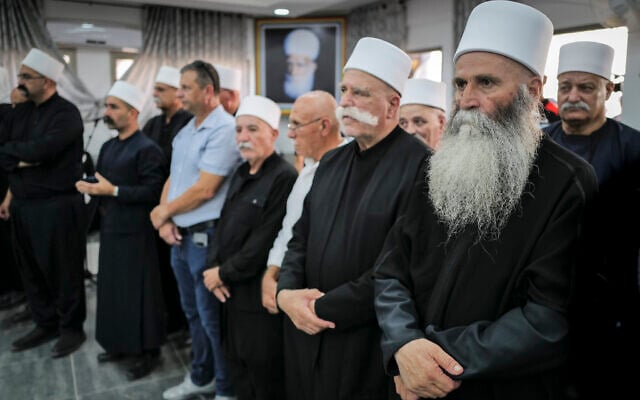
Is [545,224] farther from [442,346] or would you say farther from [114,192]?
[114,192]

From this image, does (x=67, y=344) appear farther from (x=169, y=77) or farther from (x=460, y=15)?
(x=460, y=15)

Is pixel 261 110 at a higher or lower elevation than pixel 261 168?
higher

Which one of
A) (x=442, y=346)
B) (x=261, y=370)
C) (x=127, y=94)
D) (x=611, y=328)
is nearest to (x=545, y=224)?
(x=611, y=328)

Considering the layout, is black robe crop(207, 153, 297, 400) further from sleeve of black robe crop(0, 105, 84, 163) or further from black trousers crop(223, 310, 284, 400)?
sleeve of black robe crop(0, 105, 84, 163)

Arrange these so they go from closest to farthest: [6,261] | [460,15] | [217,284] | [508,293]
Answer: [508,293] < [217,284] < [6,261] < [460,15]

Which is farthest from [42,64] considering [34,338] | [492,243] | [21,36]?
[21,36]

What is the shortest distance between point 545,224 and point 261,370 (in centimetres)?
149

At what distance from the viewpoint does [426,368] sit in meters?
1.17

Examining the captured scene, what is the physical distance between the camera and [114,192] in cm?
278

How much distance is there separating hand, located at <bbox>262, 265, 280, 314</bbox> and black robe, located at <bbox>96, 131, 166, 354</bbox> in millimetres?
1102

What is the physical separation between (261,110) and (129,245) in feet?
3.88

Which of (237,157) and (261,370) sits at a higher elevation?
(237,157)

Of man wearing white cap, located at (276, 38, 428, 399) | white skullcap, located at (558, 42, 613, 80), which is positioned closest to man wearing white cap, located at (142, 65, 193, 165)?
man wearing white cap, located at (276, 38, 428, 399)

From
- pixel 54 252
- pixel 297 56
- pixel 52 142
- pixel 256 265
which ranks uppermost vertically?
pixel 297 56
